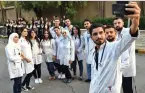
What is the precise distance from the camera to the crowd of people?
3572 mm

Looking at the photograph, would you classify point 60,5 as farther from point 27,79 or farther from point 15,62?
point 15,62

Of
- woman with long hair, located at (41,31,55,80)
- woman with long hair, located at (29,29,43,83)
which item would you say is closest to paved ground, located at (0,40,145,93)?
woman with long hair, located at (29,29,43,83)

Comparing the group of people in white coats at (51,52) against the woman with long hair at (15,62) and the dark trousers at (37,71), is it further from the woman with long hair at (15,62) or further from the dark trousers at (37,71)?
the woman with long hair at (15,62)

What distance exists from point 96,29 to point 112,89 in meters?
0.68

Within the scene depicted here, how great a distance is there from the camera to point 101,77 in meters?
3.64

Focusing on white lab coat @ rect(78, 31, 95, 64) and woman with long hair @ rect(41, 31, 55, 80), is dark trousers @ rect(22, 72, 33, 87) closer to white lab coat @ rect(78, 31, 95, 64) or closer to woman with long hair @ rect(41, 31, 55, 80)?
woman with long hair @ rect(41, 31, 55, 80)

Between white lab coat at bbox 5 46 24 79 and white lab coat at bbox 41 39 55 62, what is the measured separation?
207 cm

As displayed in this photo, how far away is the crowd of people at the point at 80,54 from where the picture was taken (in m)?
3.57

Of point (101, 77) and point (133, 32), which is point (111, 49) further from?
point (133, 32)

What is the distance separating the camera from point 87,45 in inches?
346

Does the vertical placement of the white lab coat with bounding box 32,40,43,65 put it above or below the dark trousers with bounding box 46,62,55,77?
above

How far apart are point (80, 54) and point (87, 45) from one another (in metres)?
0.69

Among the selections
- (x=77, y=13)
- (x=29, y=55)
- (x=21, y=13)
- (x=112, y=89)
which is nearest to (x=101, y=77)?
(x=112, y=89)

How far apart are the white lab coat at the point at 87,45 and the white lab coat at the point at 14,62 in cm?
214
